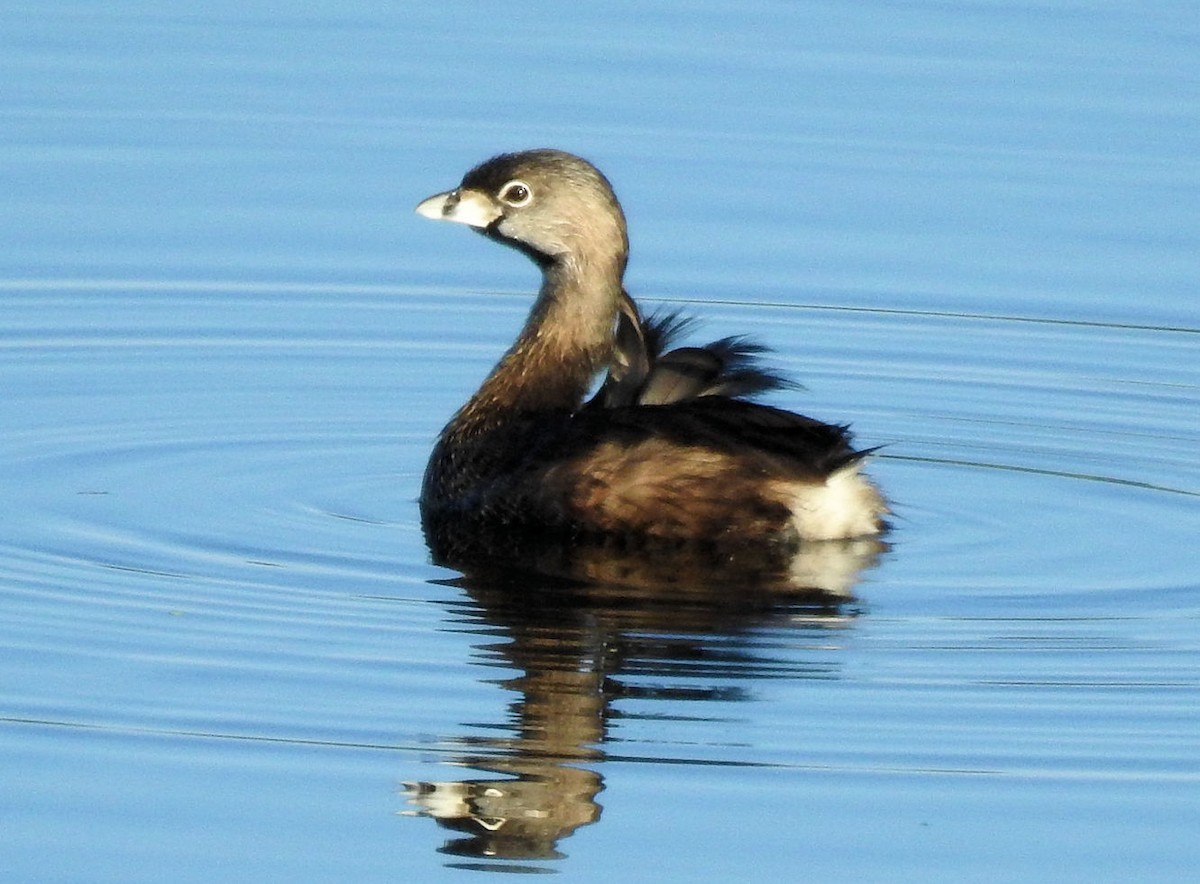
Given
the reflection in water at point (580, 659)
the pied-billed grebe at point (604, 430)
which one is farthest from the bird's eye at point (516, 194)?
the reflection in water at point (580, 659)

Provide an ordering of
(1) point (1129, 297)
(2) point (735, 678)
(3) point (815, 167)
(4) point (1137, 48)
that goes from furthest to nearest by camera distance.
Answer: (4) point (1137, 48) < (3) point (815, 167) < (1) point (1129, 297) < (2) point (735, 678)

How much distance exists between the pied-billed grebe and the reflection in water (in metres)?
0.17

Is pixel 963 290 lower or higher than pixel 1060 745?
higher

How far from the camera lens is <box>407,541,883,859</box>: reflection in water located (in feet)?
22.8

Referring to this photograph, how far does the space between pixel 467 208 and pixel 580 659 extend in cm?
272

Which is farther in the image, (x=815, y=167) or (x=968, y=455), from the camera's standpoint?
(x=815, y=167)

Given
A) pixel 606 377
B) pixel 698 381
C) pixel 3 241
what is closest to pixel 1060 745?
pixel 698 381

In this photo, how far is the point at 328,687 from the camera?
7734 millimetres

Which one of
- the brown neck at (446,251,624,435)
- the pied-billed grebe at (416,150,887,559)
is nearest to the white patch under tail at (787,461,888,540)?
the pied-billed grebe at (416,150,887,559)

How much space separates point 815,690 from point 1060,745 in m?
0.69

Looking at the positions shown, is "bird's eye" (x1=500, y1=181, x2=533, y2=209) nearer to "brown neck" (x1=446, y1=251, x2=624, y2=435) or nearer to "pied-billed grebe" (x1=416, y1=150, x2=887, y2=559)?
"pied-billed grebe" (x1=416, y1=150, x2=887, y2=559)

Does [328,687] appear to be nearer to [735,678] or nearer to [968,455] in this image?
[735,678]

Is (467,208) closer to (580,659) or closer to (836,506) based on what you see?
(836,506)

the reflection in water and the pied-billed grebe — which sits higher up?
the pied-billed grebe
